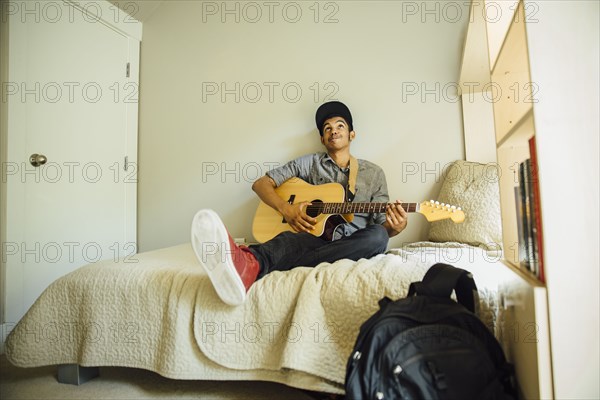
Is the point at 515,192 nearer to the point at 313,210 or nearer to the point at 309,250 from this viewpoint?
the point at 309,250

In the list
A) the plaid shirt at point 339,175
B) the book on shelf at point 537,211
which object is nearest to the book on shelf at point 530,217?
the book on shelf at point 537,211

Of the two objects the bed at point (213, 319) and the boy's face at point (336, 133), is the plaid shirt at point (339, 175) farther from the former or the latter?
the bed at point (213, 319)

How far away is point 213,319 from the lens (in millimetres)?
958

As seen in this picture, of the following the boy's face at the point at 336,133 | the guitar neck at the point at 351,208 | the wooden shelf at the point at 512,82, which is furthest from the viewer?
the boy's face at the point at 336,133

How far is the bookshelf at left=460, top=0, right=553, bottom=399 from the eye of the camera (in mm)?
606

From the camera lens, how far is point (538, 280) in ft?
2.18

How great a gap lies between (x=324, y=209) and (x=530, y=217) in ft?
2.86

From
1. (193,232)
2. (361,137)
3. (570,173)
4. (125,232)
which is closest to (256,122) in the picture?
(361,137)

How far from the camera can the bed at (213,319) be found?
0.88 m

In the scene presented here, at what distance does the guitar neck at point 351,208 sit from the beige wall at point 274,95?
470mm

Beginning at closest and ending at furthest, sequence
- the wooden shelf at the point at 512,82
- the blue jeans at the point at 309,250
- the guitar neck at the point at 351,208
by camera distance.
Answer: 1. the wooden shelf at the point at 512,82
2. the blue jeans at the point at 309,250
3. the guitar neck at the point at 351,208

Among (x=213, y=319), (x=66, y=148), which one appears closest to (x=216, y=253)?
(x=213, y=319)

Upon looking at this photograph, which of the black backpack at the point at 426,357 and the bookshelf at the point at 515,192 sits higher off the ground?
the bookshelf at the point at 515,192

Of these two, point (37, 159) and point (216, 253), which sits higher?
point (37, 159)
